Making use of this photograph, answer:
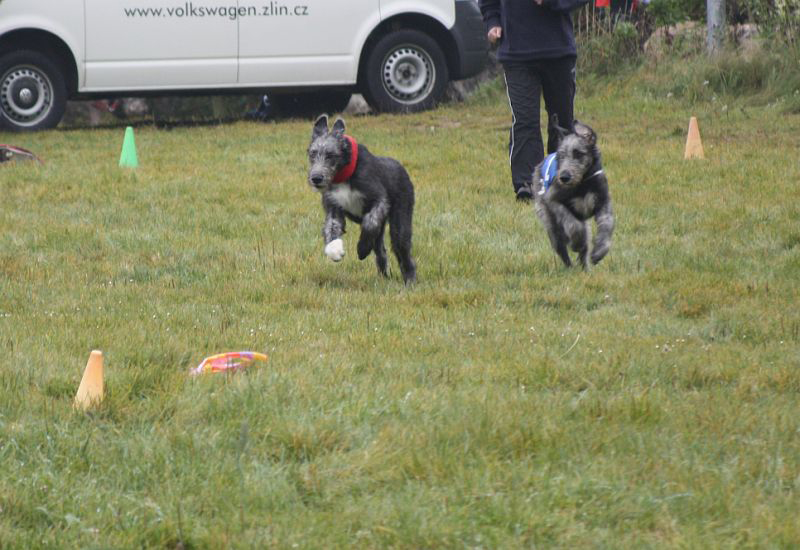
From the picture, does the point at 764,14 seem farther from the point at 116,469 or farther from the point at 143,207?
the point at 116,469

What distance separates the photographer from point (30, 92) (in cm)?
1652

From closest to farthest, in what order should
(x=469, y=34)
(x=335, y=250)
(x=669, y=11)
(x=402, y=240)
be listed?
(x=335, y=250)
(x=402, y=240)
(x=469, y=34)
(x=669, y=11)

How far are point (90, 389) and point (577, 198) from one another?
14.2 ft

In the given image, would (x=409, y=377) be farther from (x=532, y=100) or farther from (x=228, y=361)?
(x=532, y=100)

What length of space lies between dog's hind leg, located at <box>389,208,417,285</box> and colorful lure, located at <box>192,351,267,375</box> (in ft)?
8.16

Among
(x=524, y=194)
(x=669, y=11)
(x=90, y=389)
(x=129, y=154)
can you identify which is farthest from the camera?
(x=669, y=11)

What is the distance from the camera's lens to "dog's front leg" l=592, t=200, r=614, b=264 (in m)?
8.47

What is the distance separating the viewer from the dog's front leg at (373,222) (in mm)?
8164

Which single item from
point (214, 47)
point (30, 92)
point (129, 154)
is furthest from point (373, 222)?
point (30, 92)

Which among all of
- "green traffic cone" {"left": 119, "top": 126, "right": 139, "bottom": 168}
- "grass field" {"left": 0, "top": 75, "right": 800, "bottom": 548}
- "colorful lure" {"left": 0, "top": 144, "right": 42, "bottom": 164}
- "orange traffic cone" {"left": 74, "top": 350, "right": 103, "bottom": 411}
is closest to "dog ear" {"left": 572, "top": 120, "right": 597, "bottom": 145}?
"grass field" {"left": 0, "top": 75, "right": 800, "bottom": 548}

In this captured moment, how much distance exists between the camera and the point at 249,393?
17.7 ft

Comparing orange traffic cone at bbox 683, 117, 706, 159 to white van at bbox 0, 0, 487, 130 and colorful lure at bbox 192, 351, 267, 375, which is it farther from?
colorful lure at bbox 192, 351, 267, 375

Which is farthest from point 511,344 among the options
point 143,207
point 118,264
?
point 143,207

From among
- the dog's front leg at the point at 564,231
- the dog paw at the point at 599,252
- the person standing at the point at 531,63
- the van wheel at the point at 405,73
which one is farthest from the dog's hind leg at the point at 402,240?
the van wheel at the point at 405,73
